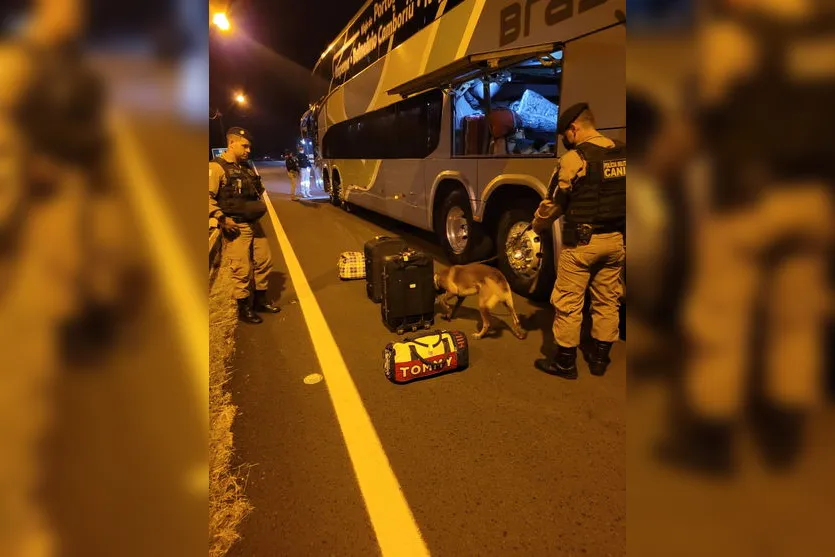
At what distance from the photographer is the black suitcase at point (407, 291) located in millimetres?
4895

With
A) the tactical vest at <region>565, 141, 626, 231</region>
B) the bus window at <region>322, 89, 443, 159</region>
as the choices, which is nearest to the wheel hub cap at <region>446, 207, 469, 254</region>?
the bus window at <region>322, 89, 443, 159</region>

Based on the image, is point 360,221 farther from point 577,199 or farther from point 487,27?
point 577,199

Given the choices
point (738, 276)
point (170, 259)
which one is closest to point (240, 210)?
point (170, 259)

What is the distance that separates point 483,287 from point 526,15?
2.89m

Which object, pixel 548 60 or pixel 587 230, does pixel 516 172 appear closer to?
pixel 548 60

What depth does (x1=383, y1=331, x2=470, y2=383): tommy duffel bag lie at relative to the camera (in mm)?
3873

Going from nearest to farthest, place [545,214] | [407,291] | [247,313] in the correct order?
[545,214] → [407,291] → [247,313]

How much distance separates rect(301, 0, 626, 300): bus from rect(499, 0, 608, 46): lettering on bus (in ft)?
0.04

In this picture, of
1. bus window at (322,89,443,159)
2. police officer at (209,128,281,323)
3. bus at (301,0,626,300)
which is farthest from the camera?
bus window at (322,89,443,159)

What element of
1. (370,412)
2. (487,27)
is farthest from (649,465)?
(487,27)

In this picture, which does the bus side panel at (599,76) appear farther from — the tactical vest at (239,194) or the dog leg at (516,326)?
the tactical vest at (239,194)

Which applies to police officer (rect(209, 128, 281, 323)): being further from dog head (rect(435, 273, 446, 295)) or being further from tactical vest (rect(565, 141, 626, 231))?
tactical vest (rect(565, 141, 626, 231))

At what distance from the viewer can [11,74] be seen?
53cm

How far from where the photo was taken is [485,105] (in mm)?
6203
